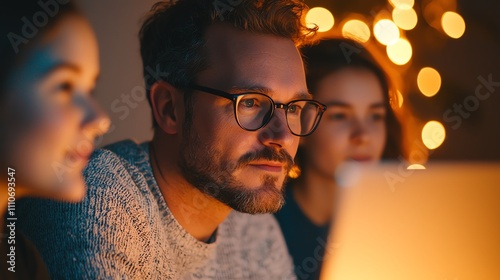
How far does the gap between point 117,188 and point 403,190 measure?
0.59 meters

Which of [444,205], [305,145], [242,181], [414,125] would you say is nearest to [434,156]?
[414,125]

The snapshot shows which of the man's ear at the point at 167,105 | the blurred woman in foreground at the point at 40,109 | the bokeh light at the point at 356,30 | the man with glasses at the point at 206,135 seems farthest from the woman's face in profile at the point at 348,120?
the blurred woman in foreground at the point at 40,109

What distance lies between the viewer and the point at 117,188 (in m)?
1.13

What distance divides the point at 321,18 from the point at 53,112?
3.15 feet

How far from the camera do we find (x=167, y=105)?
1339 mm

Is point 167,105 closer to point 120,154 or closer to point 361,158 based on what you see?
point 120,154

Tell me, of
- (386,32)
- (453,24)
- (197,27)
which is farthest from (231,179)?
(453,24)

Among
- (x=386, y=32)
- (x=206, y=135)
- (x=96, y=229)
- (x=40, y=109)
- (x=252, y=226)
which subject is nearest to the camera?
(x=96, y=229)

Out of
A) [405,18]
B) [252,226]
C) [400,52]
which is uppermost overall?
[405,18]

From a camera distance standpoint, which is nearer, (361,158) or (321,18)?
(361,158)

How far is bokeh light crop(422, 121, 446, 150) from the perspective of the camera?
2.12 m

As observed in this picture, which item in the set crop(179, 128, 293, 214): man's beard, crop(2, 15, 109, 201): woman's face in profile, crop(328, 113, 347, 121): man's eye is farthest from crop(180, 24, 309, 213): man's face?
crop(328, 113, 347, 121): man's eye

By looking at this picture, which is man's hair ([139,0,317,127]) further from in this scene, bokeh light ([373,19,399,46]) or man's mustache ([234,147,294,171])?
bokeh light ([373,19,399,46])

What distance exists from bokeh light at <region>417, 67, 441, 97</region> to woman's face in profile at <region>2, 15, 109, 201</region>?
1272 mm
